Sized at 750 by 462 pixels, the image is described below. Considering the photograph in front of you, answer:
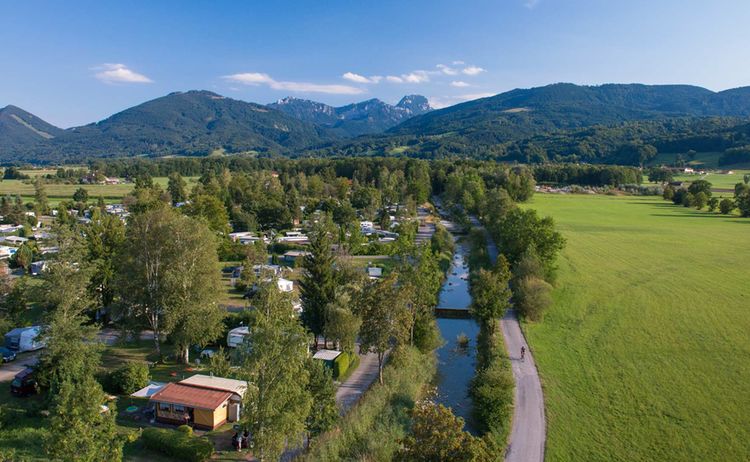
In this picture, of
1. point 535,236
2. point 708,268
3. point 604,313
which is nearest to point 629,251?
point 708,268

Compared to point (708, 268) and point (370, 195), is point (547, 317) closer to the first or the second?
point (708, 268)

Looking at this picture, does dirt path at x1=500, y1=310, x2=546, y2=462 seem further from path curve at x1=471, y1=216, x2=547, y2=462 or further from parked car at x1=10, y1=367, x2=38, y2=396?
parked car at x1=10, y1=367, x2=38, y2=396

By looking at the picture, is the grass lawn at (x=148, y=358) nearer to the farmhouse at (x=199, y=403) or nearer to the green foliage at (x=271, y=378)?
the farmhouse at (x=199, y=403)

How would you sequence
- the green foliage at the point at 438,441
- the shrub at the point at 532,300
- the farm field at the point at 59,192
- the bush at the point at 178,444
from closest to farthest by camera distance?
the green foliage at the point at 438,441, the bush at the point at 178,444, the shrub at the point at 532,300, the farm field at the point at 59,192

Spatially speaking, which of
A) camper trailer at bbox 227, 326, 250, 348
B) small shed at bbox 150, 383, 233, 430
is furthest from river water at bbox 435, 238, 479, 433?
camper trailer at bbox 227, 326, 250, 348

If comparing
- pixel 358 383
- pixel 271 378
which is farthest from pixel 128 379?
pixel 271 378

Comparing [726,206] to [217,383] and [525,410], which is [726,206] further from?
[217,383]

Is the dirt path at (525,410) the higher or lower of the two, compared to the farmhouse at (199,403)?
lower

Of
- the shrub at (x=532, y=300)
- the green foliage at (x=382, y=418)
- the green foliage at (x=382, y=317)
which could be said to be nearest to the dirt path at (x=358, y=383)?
the green foliage at (x=382, y=418)
